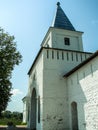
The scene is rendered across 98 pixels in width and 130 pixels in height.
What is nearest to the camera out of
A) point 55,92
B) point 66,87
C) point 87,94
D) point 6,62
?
point 87,94

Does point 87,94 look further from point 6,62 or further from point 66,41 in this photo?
point 6,62

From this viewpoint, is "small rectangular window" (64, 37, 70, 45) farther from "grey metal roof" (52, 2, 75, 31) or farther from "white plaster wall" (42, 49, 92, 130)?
"white plaster wall" (42, 49, 92, 130)

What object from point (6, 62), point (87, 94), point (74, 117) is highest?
point (6, 62)

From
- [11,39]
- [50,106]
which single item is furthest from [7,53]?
[50,106]

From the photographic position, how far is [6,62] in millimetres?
20109

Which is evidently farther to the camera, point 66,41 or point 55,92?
point 66,41

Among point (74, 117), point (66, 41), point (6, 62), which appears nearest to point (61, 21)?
point (66, 41)

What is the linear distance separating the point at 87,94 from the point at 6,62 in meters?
11.6

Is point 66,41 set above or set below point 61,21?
below

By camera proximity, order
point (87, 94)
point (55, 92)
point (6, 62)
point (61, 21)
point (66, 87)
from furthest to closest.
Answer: point (61, 21), point (6, 62), point (66, 87), point (55, 92), point (87, 94)

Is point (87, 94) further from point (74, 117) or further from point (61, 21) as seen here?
point (61, 21)

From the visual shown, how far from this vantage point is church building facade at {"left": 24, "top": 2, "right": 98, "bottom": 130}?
465 inches

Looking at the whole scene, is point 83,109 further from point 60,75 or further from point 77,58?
point 77,58

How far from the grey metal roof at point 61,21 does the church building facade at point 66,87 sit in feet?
3.41
